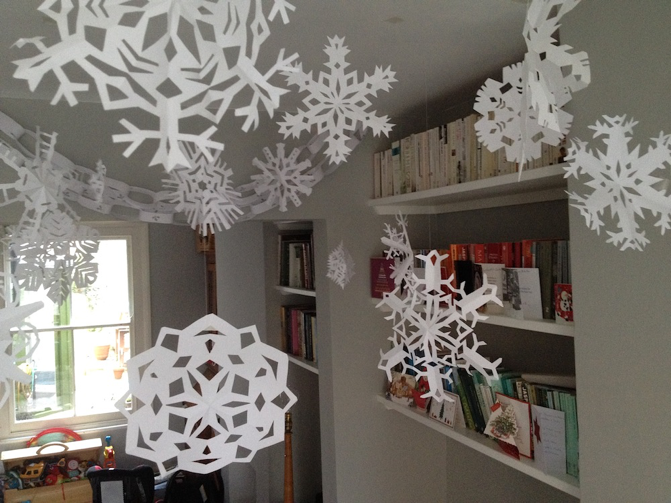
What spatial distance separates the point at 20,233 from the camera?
43.1 inches

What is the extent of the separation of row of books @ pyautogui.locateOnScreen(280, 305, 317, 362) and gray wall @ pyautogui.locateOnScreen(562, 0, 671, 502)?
53.7 inches

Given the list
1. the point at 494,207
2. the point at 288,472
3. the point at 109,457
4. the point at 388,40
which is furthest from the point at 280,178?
the point at 109,457

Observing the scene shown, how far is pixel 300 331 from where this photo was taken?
2.57m

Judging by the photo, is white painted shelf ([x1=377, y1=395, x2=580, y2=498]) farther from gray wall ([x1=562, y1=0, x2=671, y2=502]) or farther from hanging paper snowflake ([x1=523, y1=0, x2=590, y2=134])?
hanging paper snowflake ([x1=523, y1=0, x2=590, y2=134])

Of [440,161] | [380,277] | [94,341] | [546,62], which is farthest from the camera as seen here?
[94,341]

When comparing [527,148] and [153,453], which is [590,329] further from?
[153,453]

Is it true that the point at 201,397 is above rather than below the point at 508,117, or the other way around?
below

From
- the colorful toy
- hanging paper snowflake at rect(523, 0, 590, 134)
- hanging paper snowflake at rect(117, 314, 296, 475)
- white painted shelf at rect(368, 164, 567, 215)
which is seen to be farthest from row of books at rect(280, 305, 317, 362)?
hanging paper snowflake at rect(523, 0, 590, 134)

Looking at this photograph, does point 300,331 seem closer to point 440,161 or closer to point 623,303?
point 440,161

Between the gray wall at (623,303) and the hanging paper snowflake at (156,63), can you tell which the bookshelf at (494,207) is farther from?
the hanging paper snowflake at (156,63)

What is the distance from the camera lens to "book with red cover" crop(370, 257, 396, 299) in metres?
1.95

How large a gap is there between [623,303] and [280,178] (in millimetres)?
856

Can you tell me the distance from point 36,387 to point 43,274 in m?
2.36

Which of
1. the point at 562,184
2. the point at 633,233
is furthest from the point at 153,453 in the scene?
the point at 562,184
